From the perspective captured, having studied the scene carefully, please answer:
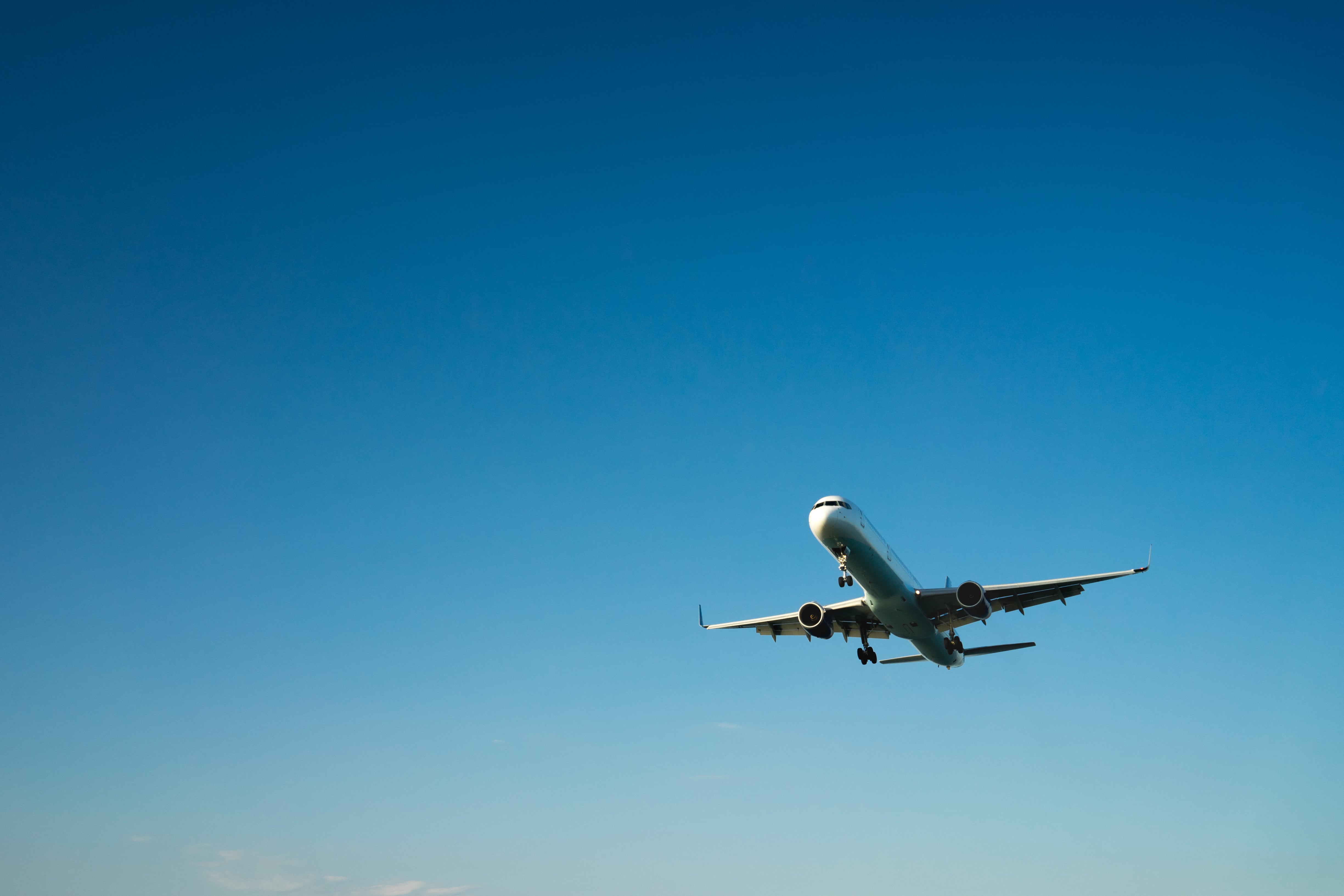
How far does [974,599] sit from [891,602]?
4289 millimetres

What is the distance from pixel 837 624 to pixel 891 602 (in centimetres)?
651

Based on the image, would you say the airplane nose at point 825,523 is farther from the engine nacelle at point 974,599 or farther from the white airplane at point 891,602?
the engine nacelle at point 974,599

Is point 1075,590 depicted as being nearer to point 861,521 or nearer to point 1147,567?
point 1147,567

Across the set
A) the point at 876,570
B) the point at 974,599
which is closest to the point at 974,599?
the point at 974,599

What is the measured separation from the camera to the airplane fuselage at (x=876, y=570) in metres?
49.1

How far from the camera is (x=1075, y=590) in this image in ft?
183

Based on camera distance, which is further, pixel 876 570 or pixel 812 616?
pixel 812 616

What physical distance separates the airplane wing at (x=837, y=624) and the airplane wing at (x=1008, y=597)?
3448 mm

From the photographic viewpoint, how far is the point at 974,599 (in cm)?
5253

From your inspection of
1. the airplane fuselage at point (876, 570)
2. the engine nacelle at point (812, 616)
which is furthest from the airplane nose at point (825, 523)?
the engine nacelle at point (812, 616)

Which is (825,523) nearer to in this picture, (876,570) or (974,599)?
(876,570)

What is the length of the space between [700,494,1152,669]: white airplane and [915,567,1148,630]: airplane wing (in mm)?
→ 44

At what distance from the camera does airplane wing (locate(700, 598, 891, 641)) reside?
57156 mm

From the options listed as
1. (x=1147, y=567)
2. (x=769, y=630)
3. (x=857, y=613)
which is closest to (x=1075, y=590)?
(x=1147, y=567)
